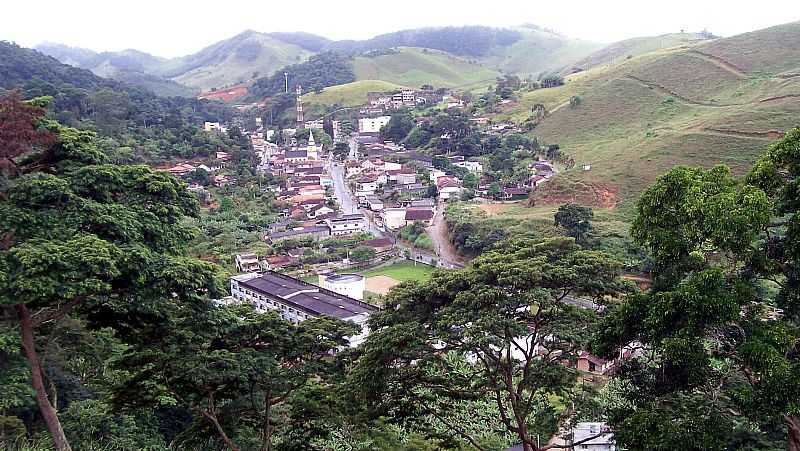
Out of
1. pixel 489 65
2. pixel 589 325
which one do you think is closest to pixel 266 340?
pixel 589 325

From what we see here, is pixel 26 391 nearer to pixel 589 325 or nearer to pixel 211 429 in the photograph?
pixel 211 429

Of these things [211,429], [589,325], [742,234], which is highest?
[742,234]

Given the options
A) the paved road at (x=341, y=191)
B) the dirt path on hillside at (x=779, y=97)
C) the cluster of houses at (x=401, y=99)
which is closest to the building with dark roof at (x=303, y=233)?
the paved road at (x=341, y=191)

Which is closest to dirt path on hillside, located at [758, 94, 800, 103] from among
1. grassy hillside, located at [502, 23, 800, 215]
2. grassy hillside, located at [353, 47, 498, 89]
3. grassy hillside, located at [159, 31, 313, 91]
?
grassy hillside, located at [502, 23, 800, 215]

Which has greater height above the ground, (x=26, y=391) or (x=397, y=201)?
(x=26, y=391)

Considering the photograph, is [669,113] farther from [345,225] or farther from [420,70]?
[420,70]

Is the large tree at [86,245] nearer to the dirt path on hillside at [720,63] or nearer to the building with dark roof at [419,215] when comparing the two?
the building with dark roof at [419,215]
